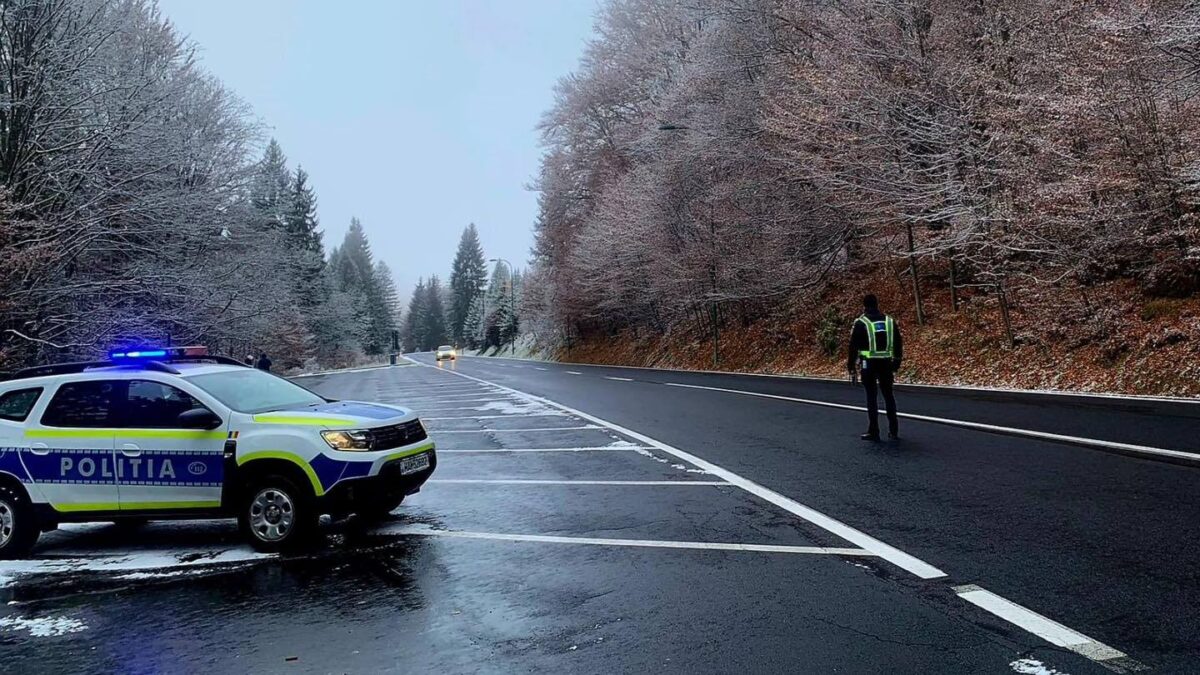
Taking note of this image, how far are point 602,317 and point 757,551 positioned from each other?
42195 mm

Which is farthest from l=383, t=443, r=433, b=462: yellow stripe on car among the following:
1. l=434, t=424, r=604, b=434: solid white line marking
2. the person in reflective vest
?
l=434, t=424, r=604, b=434: solid white line marking

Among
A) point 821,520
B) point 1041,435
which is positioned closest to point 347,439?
point 821,520

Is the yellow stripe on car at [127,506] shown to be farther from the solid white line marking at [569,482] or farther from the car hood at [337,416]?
the solid white line marking at [569,482]

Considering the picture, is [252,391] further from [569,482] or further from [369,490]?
[569,482]

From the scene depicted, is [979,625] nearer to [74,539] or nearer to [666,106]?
[74,539]

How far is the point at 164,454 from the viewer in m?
6.51

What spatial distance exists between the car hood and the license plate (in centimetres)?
36

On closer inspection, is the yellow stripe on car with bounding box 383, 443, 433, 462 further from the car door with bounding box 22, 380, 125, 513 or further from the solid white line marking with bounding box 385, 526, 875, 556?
the car door with bounding box 22, 380, 125, 513

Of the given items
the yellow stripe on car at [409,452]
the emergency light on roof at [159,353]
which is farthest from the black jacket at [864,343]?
the emergency light on roof at [159,353]

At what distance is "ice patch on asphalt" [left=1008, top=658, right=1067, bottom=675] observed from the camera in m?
3.33

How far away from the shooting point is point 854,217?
23.1 meters

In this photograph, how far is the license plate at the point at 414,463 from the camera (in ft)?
21.8

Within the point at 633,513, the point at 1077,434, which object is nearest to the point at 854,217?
the point at 1077,434

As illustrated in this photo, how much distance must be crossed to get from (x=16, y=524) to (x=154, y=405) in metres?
1.57
